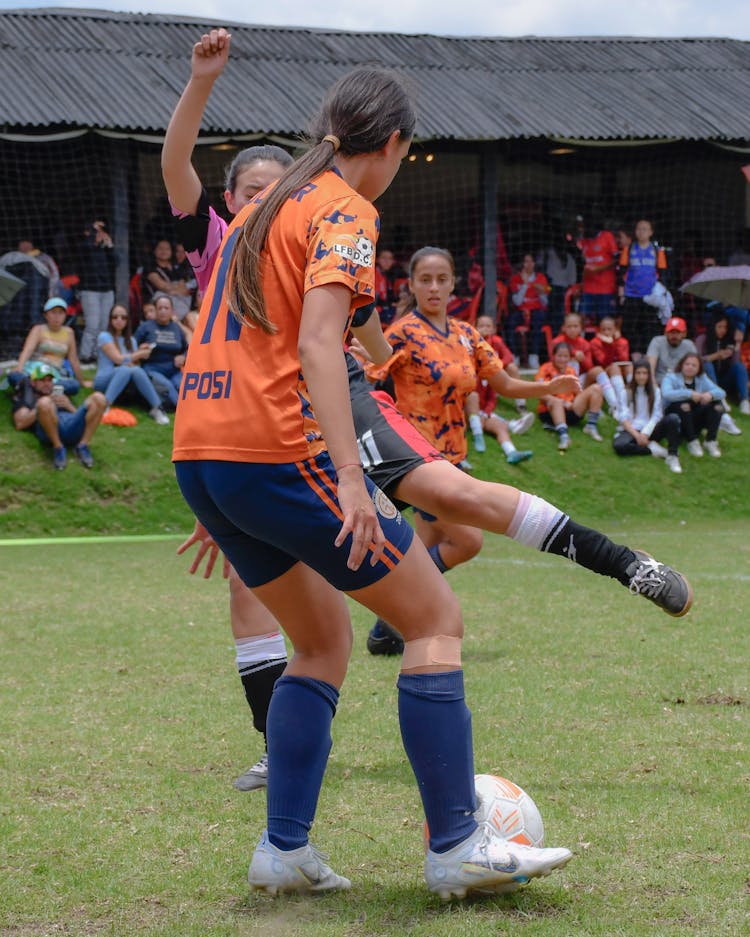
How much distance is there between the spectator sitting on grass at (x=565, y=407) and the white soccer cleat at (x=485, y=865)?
1432 cm

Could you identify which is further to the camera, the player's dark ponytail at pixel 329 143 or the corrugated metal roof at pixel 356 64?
the corrugated metal roof at pixel 356 64

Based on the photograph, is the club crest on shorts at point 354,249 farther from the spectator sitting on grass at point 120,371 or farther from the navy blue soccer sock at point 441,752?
the spectator sitting on grass at point 120,371

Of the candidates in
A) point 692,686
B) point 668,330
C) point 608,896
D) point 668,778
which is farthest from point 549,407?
point 608,896

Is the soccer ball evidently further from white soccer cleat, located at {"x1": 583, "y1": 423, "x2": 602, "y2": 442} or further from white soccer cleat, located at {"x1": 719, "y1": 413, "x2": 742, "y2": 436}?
white soccer cleat, located at {"x1": 719, "y1": 413, "x2": 742, "y2": 436}

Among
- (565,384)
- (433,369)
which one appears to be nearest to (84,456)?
(433,369)

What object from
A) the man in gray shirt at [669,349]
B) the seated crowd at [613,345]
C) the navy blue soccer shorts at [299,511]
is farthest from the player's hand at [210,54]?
the man in gray shirt at [669,349]

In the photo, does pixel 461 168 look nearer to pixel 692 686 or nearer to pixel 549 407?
pixel 549 407

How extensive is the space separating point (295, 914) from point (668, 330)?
16.4m

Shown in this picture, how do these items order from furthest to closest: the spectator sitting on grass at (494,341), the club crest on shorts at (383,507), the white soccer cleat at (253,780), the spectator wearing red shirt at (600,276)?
the spectator wearing red shirt at (600,276) < the spectator sitting on grass at (494,341) < the white soccer cleat at (253,780) < the club crest on shorts at (383,507)

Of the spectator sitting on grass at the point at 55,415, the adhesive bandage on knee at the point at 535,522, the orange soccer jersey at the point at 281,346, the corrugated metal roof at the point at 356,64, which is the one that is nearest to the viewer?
the orange soccer jersey at the point at 281,346

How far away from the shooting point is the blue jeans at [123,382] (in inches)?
632

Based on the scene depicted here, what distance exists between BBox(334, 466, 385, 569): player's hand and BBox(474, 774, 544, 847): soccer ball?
2.78 feet

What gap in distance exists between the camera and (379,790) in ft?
14.2

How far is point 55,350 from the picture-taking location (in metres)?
15.8
